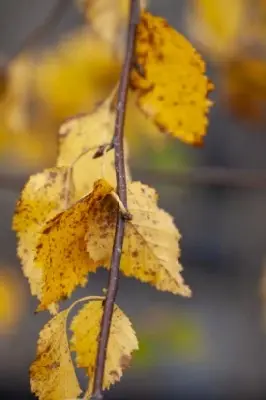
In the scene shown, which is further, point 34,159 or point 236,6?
point 34,159

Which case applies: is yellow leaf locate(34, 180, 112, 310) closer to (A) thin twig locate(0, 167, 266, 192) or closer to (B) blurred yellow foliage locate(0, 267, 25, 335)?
(A) thin twig locate(0, 167, 266, 192)

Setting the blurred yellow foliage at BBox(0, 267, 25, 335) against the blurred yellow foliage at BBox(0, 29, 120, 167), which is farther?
the blurred yellow foliage at BBox(0, 267, 25, 335)

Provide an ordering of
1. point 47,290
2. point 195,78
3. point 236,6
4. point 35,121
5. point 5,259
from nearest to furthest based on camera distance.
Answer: point 47,290
point 195,78
point 236,6
point 35,121
point 5,259

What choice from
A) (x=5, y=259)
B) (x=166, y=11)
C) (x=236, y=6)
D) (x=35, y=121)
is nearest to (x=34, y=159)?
(x=35, y=121)

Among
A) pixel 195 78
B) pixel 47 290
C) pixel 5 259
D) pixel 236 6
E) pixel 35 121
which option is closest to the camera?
pixel 47 290

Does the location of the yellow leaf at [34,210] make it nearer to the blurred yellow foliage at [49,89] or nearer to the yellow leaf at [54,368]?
the yellow leaf at [54,368]

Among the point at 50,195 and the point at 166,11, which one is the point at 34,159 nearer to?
the point at 166,11

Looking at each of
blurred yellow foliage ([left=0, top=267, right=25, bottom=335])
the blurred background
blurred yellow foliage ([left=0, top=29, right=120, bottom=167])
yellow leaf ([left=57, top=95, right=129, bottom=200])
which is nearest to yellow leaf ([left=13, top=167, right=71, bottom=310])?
yellow leaf ([left=57, top=95, right=129, bottom=200])

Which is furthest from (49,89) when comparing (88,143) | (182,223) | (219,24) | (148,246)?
(148,246)
